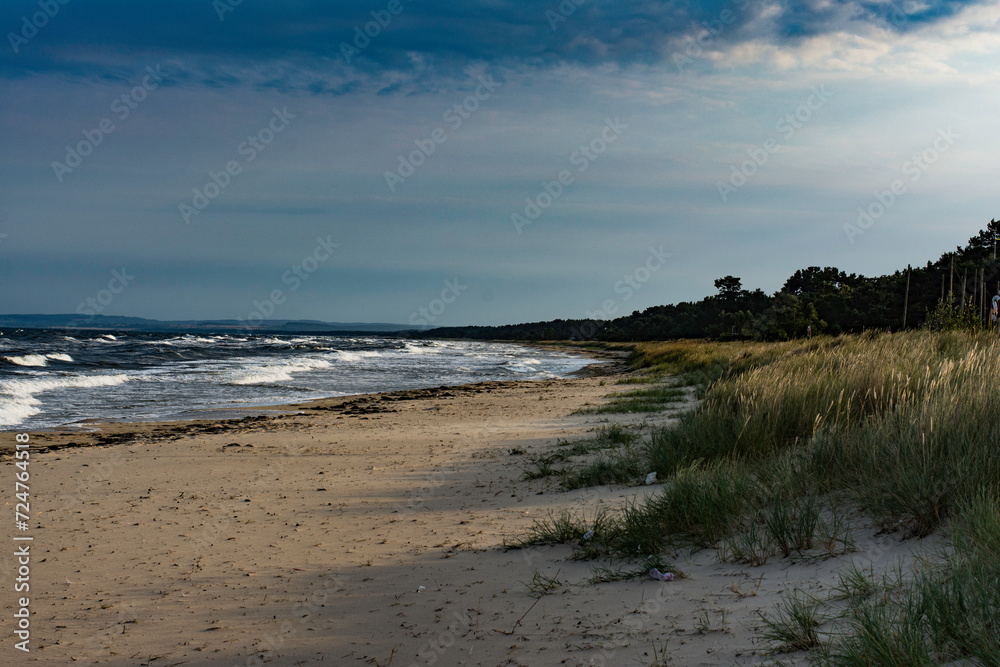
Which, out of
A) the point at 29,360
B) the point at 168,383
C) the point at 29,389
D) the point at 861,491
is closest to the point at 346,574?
the point at 861,491

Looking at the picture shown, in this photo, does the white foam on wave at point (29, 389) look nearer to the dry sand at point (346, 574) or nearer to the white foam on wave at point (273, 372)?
the white foam on wave at point (273, 372)

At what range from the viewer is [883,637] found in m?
2.17

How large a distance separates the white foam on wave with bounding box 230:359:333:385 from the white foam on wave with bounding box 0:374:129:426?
168 inches

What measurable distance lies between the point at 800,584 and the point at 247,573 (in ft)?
12.6

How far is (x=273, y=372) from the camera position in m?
27.9

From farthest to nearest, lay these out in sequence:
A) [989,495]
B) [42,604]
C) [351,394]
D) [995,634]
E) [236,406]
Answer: [351,394], [236,406], [42,604], [989,495], [995,634]

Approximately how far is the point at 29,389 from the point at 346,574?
65.6 feet

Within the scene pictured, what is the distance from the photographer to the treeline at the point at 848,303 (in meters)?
40.0

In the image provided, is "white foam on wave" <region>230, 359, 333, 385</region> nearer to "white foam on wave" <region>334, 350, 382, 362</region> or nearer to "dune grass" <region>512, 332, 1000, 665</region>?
"white foam on wave" <region>334, 350, 382, 362</region>

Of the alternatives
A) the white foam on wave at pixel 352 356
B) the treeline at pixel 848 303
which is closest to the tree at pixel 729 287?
the treeline at pixel 848 303

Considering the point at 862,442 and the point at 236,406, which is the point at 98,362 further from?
the point at 862,442

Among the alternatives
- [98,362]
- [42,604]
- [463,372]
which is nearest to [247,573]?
[42,604]

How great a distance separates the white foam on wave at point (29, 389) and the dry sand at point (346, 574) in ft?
23.1

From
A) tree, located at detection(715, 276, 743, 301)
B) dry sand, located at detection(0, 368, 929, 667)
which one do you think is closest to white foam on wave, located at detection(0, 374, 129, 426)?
dry sand, located at detection(0, 368, 929, 667)
